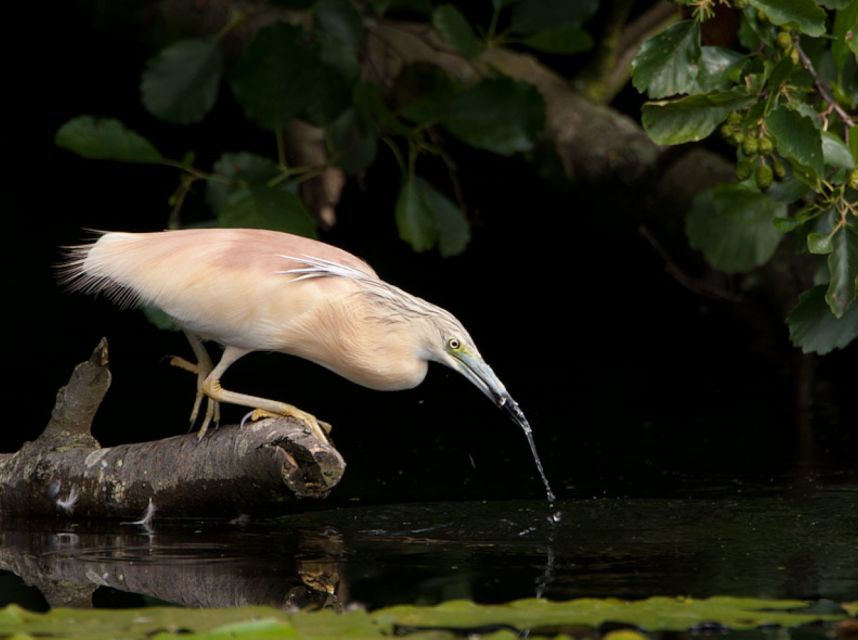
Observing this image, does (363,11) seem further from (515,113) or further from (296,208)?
(296,208)

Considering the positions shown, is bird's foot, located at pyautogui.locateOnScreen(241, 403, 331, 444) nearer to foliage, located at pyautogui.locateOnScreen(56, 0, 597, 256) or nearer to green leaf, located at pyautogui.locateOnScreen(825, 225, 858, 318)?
green leaf, located at pyautogui.locateOnScreen(825, 225, 858, 318)

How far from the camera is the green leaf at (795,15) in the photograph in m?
3.47

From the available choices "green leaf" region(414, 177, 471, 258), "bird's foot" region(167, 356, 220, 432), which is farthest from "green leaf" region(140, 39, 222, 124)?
"bird's foot" region(167, 356, 220, 432)

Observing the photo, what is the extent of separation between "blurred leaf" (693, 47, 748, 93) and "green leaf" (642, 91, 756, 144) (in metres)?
0.10

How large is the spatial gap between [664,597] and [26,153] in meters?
7.48

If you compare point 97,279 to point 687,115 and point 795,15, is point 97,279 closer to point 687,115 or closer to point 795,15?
point 687,115

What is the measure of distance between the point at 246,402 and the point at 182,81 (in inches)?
82.6

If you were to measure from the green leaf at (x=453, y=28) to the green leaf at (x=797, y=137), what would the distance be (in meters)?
2.25

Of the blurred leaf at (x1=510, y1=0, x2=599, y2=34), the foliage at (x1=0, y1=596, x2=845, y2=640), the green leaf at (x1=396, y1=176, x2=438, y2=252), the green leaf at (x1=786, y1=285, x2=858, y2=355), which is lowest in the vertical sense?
the green leaf at (x1=396, y1=176, x2=438, y2=252)

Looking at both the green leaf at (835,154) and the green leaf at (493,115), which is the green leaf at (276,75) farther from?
the green leaf at (835,154)

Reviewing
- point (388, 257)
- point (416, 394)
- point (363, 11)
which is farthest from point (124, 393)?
point (388, 257)

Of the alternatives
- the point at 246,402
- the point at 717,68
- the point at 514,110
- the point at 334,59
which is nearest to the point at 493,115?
the point at 514,110

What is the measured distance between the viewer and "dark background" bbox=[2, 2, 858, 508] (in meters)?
5.09

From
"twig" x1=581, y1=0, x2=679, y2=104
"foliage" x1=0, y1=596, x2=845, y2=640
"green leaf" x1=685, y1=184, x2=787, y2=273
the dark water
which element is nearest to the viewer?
"foliage" x1=0, y1=596, x2=845, y2=640
